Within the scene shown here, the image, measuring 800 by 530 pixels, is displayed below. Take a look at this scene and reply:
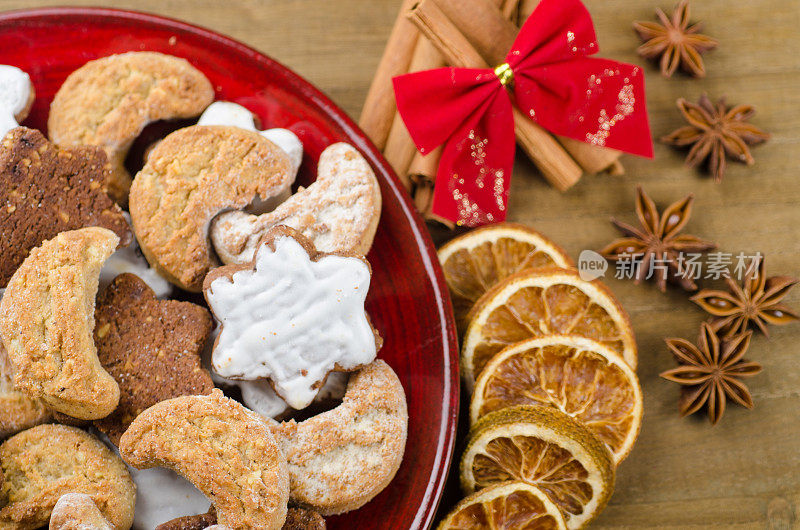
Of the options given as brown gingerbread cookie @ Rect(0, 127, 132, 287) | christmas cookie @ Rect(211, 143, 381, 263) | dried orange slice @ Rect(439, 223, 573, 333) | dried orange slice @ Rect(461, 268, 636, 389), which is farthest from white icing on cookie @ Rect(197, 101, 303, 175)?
dried orange slice @ Rect(461, 268, 636, 389)

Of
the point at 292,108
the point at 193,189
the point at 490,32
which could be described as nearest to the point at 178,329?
the point at 193,189

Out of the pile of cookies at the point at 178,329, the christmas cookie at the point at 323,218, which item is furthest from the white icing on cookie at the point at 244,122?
the christmas cookie at the point at 323,218

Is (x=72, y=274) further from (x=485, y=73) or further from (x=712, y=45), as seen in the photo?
(x=712, y=45)

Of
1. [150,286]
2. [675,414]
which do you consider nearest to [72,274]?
[150,286]

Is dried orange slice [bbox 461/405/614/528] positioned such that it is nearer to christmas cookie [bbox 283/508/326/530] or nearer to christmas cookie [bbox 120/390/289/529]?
christmas cookie [bbox 283/508/326/530]

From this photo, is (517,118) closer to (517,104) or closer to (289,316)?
(517,104)

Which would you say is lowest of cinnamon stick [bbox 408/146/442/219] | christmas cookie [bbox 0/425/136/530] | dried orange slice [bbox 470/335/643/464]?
christmas cookie [bbox 0/425/136/530]

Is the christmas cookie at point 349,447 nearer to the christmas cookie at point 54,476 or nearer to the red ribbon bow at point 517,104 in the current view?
the christmas cookie at point 54,476
